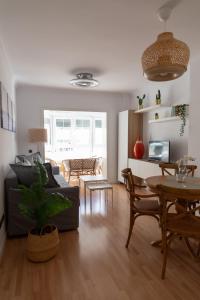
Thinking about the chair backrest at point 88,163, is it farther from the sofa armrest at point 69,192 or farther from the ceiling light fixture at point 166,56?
the ceiling light fixture at point 166,56

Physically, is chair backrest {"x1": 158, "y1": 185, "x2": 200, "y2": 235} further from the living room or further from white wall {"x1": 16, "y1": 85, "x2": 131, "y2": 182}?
white wall {"x1": 16, "y1": 85, "x2": 131, "y2": 182}

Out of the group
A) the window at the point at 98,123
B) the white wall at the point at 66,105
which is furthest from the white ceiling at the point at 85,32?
the window at the point at 98,123

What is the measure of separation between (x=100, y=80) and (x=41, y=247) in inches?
141

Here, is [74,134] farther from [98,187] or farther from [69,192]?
[69,192]

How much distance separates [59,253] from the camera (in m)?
2.39

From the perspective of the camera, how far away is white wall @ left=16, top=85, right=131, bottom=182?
17.4 feet

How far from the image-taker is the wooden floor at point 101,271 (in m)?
1.77

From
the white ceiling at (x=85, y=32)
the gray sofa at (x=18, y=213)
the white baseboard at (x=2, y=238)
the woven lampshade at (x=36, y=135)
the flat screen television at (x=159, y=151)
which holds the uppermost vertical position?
the white ceiling at (x=85, y=32)

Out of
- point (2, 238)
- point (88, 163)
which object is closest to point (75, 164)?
point (88, 163)

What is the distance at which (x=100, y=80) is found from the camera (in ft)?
15.3

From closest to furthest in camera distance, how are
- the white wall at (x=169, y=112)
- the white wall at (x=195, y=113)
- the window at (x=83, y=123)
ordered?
the white wall at (x=195, y=113) < the white wall at (x=169, y=112) < the window at (x=83, y=123)

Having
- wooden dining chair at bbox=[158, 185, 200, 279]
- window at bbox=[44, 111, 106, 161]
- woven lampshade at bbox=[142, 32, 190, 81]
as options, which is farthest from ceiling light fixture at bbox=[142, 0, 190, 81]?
window at bbox=[44, 111, 106, 161]

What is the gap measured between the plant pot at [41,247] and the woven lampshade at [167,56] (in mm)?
1950

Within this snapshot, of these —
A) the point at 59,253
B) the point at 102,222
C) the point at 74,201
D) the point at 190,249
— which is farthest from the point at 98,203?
the point at 190,249
